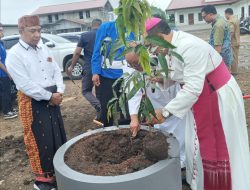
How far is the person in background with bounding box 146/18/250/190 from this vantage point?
7.16 ft

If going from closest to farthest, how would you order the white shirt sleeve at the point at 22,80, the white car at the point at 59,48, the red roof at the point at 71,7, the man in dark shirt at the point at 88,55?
the white shirt sleeve at the point at 22,80
the man in dark shirt at the point at 88,55
the white car at the point at 59,48
the red roof at the point at 71,7

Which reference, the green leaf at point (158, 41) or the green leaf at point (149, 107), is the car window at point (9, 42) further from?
the green leaf at point (158, 41)

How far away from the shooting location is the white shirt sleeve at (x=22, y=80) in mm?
2996

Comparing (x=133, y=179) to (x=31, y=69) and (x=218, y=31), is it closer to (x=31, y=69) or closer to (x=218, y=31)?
(x=31, y=69)

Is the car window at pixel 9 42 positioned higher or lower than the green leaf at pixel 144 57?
higher

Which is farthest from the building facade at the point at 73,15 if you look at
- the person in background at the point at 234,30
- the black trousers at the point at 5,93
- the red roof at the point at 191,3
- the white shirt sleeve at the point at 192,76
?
the white shirt sleeve at the point at 192,76

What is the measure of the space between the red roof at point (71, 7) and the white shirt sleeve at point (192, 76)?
148ft

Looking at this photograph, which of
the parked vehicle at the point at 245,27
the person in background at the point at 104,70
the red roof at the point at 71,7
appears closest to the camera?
the person in background at the point at 104,70

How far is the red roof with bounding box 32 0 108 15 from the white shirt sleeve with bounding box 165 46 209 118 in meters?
45.2

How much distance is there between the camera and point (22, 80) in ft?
9.82

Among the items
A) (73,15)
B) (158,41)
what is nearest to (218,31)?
(158,41)

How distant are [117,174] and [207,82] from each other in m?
0.88

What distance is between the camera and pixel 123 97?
2.12 meters

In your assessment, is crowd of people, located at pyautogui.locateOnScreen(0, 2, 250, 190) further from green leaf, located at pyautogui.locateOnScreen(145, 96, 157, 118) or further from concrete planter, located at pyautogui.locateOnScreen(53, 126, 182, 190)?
concrete planter, located at pyautogui.locateOnScreen(53, 126, 182, 190)
